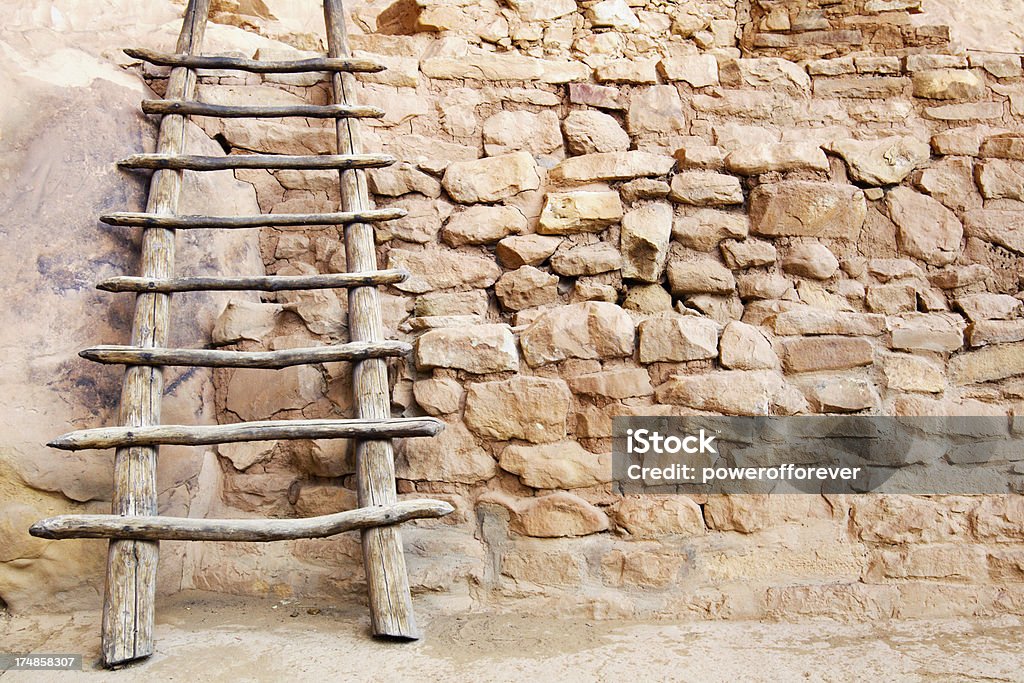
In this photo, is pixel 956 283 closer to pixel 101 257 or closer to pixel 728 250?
pixel 728 250

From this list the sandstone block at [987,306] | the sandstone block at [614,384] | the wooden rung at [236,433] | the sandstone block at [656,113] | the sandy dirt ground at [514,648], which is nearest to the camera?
the sandy dirt ground at [514,648]

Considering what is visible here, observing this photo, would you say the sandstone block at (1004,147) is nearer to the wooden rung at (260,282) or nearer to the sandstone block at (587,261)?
the sandstone block at (587,261)

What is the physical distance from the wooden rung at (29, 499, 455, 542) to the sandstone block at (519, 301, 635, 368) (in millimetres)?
627

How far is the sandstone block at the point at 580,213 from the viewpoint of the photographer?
234 cm

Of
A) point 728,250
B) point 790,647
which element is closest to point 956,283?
point 728,250

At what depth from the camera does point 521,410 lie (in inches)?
84.6

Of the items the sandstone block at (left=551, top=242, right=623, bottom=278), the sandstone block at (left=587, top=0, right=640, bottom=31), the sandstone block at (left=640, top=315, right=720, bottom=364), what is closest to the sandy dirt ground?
the sandstone block at (left=640, top=315, right=720, bottom=364)

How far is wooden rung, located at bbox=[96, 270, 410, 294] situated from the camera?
6.72 ft

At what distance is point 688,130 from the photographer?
98.4 inches

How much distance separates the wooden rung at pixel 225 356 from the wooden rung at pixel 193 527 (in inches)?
15.0

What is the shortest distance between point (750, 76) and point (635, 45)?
0.39 m

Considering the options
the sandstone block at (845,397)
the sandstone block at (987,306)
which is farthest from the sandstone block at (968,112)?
the sandstone block at (845,397)

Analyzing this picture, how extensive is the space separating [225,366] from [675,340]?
1.18 m

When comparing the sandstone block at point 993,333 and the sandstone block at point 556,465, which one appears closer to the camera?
the sandstone block at point 556,465
